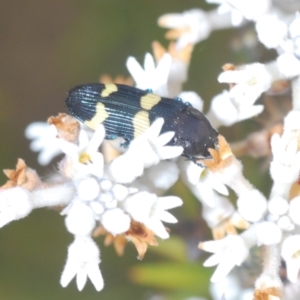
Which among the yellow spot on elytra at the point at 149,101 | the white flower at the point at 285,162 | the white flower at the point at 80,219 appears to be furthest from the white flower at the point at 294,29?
the white flower at the point at 80,219

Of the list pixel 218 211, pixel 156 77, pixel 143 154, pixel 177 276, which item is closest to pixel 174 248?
pixel 177 276

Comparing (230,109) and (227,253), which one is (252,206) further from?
(230,109)

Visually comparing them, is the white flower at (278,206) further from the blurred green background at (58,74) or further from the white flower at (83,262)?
the blurred green background at (58,74)

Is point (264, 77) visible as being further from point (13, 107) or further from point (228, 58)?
point (13, 107)

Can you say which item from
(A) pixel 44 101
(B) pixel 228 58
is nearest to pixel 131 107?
(B) pixel 228 58

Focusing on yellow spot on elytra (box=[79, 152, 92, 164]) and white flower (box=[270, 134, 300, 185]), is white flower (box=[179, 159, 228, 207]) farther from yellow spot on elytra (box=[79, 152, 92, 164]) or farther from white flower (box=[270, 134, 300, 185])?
yellow spot on elytra (box=[79, 152, 92, 164])

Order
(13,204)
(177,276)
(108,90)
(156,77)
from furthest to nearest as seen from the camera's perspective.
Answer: (177,276), (156,77), (108,90), (13,204)

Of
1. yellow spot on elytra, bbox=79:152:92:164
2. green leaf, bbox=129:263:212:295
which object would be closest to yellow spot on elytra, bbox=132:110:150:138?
yellow spot on elytra, bbox=79:152:92:164
